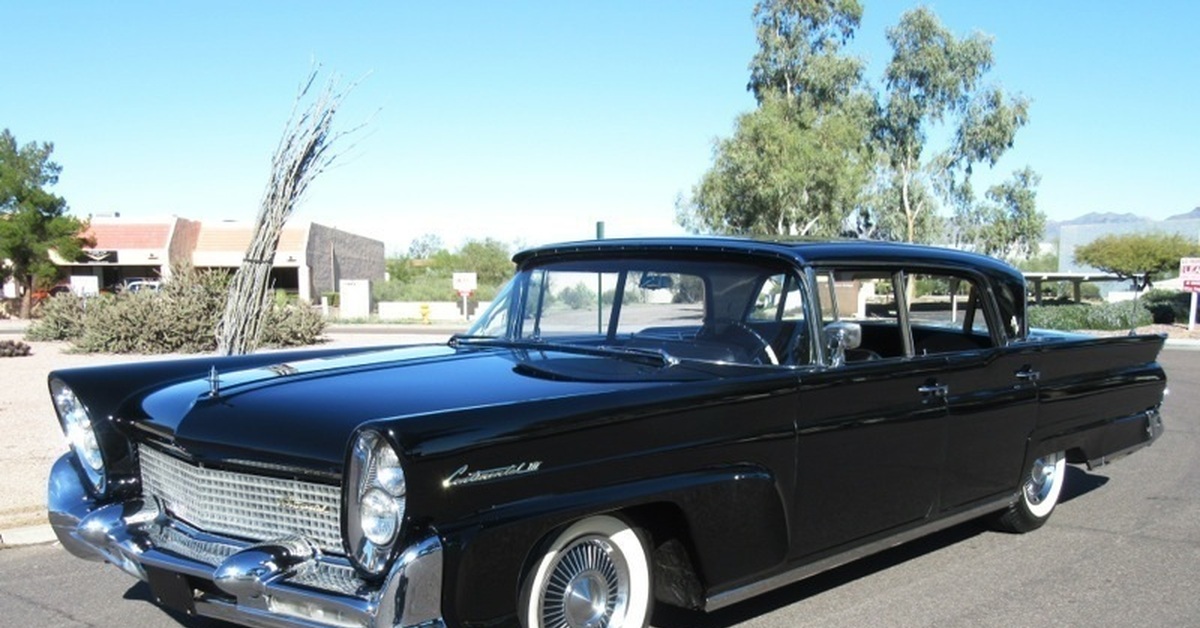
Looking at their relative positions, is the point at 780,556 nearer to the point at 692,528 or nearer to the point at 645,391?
the point at 692,528

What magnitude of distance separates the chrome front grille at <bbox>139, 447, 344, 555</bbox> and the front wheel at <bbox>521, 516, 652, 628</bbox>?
0.63 meters

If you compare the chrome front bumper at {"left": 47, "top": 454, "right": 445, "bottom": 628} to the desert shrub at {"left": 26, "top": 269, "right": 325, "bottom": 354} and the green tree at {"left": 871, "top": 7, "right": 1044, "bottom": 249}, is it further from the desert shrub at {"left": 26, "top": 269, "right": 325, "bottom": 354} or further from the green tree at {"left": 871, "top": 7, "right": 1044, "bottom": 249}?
the green tree at {"left": 871, "top": 7, "right": 1044, "bottom": 249}

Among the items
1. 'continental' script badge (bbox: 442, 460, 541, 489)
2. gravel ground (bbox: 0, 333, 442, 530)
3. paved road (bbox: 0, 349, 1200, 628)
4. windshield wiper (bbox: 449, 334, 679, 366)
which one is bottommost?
paved road (bbox: 0, 349, 1200, 628)

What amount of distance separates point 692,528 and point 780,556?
0.54 m

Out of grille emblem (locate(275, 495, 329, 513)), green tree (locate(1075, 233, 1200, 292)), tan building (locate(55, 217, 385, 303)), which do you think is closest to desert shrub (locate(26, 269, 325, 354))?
grille emblem (locate(275, 495, 329, 513))

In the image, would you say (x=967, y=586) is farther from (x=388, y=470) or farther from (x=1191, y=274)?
(x=1191, y=274)

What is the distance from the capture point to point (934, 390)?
4672 millimetres

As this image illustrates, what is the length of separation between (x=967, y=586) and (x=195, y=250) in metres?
47.7

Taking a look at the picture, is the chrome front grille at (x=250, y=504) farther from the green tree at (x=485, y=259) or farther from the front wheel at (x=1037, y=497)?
the green tree at (x=485, y=259)

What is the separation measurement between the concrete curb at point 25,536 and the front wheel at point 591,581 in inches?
146

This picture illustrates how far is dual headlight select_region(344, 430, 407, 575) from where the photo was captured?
2.94 metres

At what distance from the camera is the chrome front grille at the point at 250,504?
10.4ft

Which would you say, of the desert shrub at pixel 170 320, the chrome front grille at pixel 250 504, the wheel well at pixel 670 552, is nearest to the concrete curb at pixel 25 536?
the chrome front grille at pixel 250 504

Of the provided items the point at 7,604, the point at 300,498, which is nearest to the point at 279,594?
the point at 300,498
